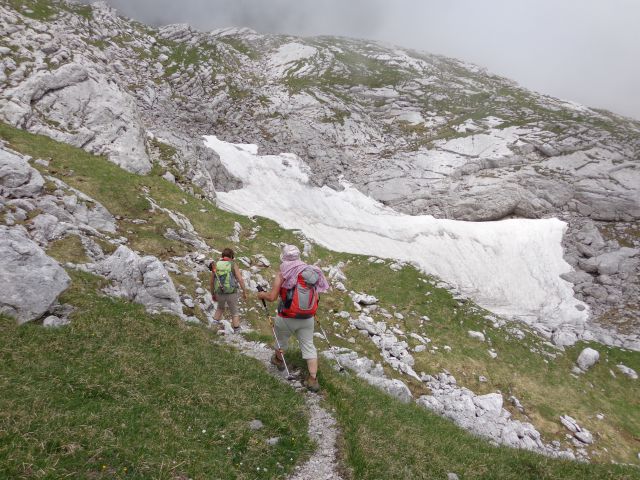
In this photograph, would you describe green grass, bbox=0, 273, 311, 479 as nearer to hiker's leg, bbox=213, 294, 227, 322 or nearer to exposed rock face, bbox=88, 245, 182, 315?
exposed rock face, bbox=88, 245, 182, 315

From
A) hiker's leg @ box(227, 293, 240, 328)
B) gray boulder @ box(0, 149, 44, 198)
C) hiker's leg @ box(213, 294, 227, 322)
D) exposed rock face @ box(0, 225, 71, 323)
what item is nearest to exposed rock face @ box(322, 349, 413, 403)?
hiker's leg @ box(227, 293, 240, 328)

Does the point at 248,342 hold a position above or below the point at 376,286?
above

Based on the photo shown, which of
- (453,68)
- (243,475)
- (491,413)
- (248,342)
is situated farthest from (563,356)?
(453,68)

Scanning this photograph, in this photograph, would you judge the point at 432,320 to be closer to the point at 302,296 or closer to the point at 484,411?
the point at 484,411

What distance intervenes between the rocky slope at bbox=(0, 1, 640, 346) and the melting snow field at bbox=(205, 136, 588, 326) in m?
2.66

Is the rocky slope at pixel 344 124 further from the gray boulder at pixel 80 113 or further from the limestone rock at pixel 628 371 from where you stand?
the limestone rock at pixel 628 371

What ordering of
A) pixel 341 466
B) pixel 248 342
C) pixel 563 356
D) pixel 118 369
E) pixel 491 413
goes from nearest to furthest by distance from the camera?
pixel 341 466
pixel 118 369
pixel 248 342
pixel 491 413
pixel 563 356

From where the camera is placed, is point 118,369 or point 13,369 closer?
point 13,369

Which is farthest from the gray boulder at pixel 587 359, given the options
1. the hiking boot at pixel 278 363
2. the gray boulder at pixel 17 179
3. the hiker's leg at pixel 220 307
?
the gray boulder at pixel 17 179

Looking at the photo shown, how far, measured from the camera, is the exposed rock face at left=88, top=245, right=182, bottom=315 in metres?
15.2

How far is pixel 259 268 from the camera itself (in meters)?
26.7

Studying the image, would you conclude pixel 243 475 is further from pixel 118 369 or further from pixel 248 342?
pixel 248 342

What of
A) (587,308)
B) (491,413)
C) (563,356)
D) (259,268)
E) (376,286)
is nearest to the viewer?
(491,413)

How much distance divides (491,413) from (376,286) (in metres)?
13.5
